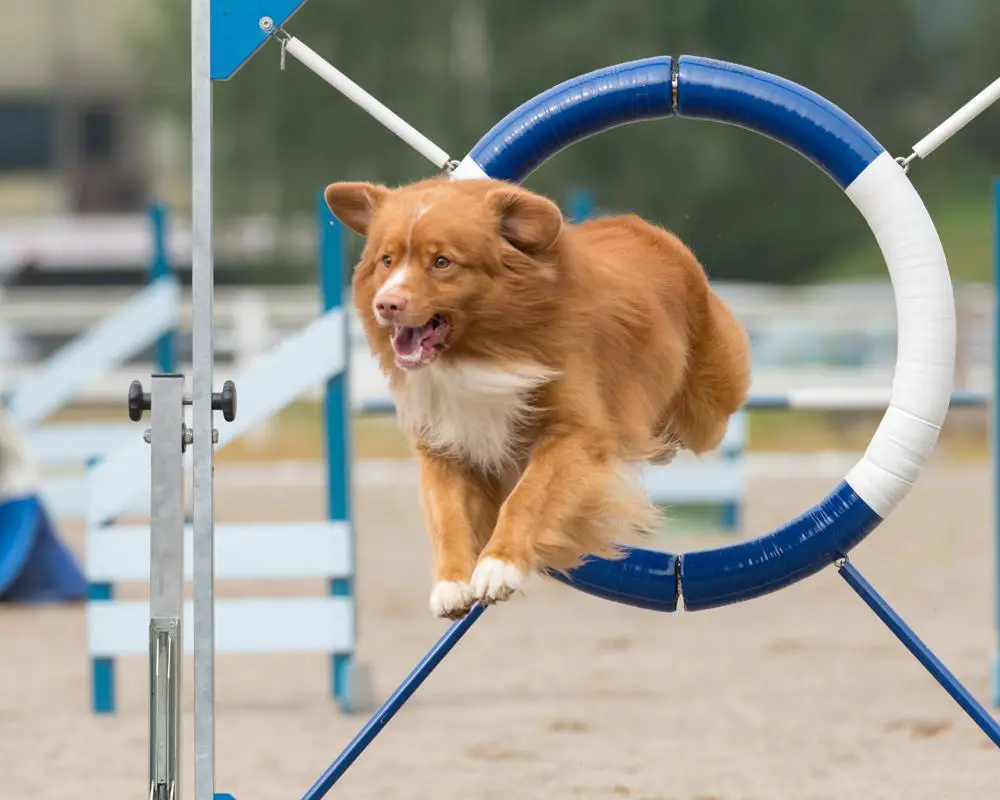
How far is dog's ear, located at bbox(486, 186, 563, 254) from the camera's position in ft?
10.7

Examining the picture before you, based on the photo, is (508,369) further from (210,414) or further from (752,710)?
(752,710)

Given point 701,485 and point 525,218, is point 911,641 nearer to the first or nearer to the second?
A: point 525,218

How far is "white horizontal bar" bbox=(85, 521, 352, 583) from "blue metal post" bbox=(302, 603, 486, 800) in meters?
1.77

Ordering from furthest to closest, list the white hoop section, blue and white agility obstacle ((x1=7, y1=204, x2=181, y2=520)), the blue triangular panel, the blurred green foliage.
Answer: the blurred green foliage
blue and white agility obstacle ((x1=7, y1=204, x2=181, y2=520))
the white hoop section
the blue triangular panel

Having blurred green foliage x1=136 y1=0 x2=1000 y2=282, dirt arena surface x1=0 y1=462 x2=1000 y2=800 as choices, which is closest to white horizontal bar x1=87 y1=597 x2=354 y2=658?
dirt arena surface x1=0 y1=462 x2=1000 y2=800

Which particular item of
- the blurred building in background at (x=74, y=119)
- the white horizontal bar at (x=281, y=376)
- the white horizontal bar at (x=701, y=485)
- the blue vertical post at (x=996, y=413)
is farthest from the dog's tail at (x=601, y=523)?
the blurred building in background at (x=74, y=119)

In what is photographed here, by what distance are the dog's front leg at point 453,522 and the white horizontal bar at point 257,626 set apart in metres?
2.16

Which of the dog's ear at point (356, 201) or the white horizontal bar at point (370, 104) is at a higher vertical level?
the white horizontal bar at point (370, 104)

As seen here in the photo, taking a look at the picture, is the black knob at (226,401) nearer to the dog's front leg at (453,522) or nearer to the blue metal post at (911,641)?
the dog's front leg at (453,522)

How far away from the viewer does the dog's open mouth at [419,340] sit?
3.22 meters

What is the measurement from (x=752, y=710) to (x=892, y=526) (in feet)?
14.1

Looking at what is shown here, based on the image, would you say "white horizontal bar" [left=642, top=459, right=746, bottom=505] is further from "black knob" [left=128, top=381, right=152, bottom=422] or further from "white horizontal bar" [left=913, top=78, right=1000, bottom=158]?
"black knob" [left=128, top=381, right=152, bottom=422]

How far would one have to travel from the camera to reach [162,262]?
25.7 feet

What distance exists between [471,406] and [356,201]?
1.52ft
